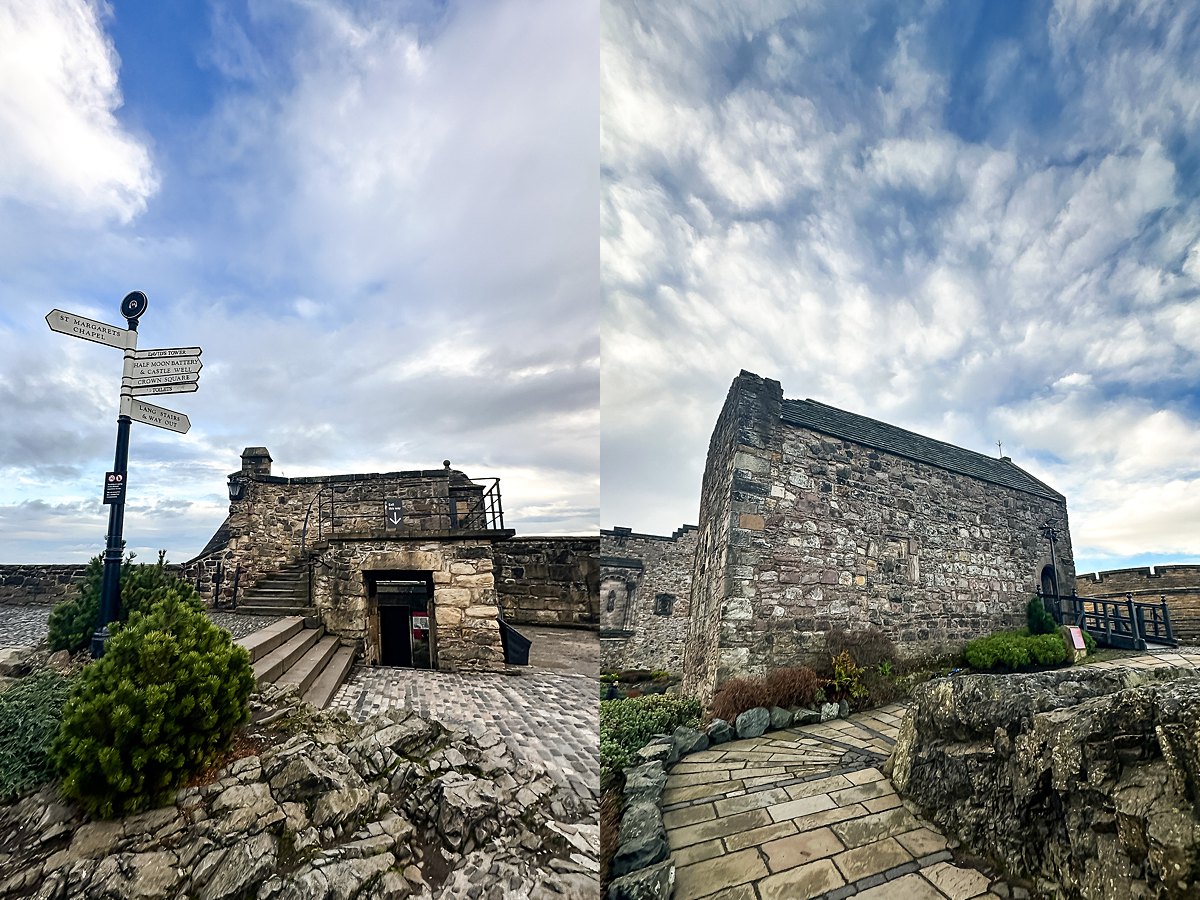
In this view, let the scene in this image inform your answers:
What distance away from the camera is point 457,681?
6.32 meters

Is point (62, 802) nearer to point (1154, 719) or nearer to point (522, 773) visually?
point (522, 773)

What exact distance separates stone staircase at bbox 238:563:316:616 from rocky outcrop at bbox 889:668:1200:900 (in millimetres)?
7607

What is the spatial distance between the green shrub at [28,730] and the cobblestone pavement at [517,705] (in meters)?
2.05

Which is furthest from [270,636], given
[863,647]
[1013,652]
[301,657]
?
[1013,652]

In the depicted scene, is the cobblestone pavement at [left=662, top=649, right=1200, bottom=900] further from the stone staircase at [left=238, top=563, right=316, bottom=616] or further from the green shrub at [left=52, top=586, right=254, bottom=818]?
the stone staircase at [left=238, top=563, right=316, bottom=616]

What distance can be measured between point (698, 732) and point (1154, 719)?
372 centimetres

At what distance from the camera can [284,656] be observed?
19.0ft

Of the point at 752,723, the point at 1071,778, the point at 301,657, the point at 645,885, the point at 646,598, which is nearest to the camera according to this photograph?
the point at 1071,778

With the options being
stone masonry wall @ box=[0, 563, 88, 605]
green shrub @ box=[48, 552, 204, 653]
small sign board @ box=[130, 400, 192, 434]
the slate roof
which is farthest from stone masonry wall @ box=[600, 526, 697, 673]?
stone masonry wall @ box=[0, 563, 88, 605]

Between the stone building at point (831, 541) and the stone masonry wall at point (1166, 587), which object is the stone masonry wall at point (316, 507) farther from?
the stone masonry wall at point (1166, 587)

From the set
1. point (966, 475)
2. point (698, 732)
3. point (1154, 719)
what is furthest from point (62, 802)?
point (966, 475)

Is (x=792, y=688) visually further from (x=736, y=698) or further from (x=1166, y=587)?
(x=1166, y=587)

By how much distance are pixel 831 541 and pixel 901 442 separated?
102 inches

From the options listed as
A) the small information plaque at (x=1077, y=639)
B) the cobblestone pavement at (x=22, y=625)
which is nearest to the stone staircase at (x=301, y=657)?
the cobblestone pavement at (x=22, y=625)
